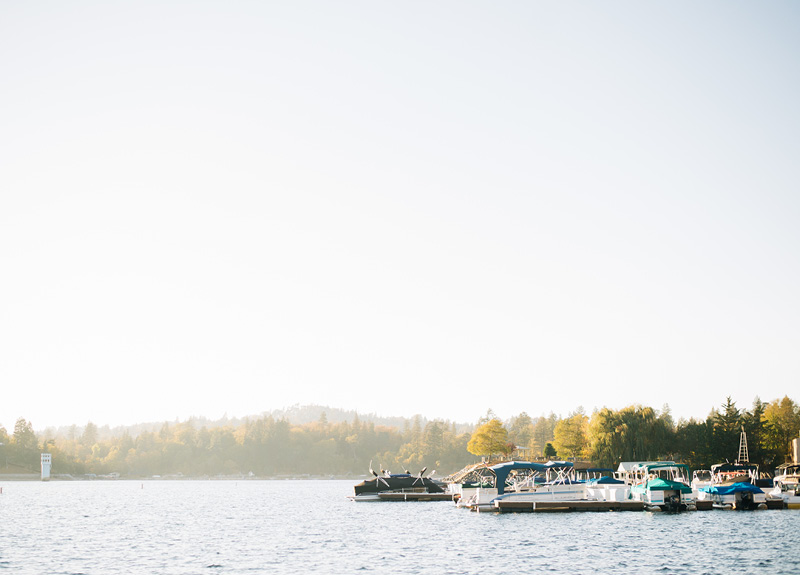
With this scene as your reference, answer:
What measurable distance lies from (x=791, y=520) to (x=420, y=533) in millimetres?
30554

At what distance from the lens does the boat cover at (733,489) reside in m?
73.3

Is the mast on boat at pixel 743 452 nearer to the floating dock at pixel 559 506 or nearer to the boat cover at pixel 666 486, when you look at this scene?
the boat cover at pixel 666 486

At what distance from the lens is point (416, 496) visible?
98.8m

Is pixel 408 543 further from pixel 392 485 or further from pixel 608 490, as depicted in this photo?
pixel 392 485

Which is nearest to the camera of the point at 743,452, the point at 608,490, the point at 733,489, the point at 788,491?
the point at 733,489

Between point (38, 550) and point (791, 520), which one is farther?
point (791, 520)

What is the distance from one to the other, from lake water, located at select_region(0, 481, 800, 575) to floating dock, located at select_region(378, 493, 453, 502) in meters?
16.7

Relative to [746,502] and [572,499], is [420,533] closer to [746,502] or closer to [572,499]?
[572,499]

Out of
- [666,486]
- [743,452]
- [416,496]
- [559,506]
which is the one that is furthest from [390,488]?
[743,452]

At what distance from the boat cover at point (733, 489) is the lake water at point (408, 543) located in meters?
2.67

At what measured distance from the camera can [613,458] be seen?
116m

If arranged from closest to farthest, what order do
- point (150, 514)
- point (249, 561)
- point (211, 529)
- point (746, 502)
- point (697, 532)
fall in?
point (249, 561)
point (697, 532)
point (211, 529)
point (746, 502)
point (150, 514)

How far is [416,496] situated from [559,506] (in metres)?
29.3

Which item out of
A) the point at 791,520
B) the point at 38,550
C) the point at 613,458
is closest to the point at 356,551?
the point at 38,550
